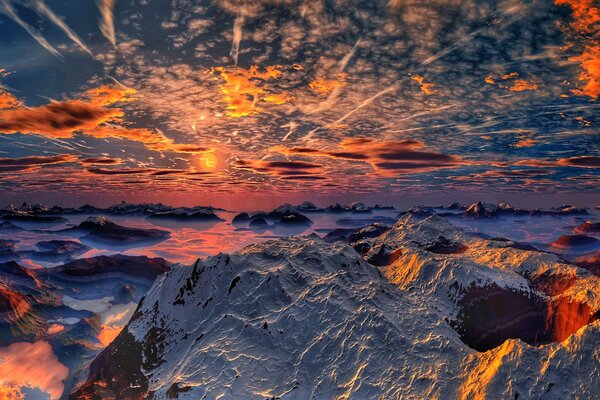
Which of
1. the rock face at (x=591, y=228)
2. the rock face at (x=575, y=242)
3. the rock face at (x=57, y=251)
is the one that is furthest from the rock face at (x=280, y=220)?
the rock face at (x=591, y=228)

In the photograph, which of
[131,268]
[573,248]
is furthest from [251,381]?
[573,248]

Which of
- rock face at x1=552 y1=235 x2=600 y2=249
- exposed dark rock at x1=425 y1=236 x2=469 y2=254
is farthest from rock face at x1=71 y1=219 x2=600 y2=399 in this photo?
rock face at x1=552 y1=235 x2=600 y2=249

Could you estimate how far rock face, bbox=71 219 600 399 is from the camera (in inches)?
301

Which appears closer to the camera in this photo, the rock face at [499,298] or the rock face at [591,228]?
the rock face at [499,298]

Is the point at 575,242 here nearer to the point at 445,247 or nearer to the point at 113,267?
the point at 445,247

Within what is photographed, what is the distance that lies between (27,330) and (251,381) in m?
38.4

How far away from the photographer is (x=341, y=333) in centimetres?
945

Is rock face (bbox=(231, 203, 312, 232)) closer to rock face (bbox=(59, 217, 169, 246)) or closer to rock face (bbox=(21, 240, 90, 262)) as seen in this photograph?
rock face (bbox=(59, 217, 169, 246))

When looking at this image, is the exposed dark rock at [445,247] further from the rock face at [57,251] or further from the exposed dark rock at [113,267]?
the rock face at [57,251]

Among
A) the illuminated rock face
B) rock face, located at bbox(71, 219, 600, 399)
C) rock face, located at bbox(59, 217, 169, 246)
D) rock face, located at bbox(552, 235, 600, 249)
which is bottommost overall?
rock face, located at bbox(552, 235, 600, 249)

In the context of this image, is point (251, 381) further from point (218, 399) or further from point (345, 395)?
point (345, 395)

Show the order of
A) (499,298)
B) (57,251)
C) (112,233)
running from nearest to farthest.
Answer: (499,298) < (57,251) < (112,233)

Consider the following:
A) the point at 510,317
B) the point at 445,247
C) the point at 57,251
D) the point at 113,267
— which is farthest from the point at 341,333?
the point at 57,251

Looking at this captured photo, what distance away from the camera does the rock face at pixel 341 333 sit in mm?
7652
